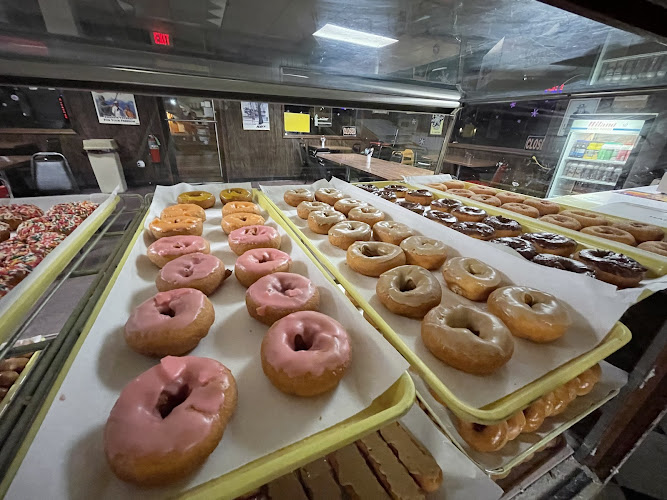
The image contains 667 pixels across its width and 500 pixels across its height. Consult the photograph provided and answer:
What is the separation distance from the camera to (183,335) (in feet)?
3.38

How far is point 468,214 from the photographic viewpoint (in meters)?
2.21

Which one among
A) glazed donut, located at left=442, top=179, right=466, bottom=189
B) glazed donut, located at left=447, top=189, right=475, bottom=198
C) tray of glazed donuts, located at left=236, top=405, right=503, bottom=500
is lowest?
tray of glazed donuts, located at left=236, top=405, right=503, bottom=500

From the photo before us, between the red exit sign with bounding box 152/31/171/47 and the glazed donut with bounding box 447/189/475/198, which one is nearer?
the red exit sign with bounding box 152/31/171/47

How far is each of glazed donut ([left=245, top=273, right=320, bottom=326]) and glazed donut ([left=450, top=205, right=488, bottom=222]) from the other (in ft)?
5.06

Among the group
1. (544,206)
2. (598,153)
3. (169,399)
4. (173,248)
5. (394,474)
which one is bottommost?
(394,474)

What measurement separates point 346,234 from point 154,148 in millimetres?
7936

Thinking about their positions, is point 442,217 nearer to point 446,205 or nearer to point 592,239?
point 446,205

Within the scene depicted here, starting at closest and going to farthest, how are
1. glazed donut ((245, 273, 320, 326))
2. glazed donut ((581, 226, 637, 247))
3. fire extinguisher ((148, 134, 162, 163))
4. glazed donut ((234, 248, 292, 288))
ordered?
glazed donut ((245, 273, 320, 326))
glazed donut ((234, 248, 292, 288))
glazed donut ((581, 226, 637, 247))
fire extinguisher ((148, 134, 162, 163))

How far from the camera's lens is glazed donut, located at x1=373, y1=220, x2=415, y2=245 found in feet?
6.06

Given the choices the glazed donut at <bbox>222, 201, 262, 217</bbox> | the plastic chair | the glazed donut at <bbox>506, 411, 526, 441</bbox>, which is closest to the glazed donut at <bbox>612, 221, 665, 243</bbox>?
the glazed donut at <bbox>506, 411, 526, 441</bbox>

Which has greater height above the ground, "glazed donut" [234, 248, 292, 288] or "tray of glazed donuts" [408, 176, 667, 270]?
"tray of glazed donuts" [408, 176, 667, 270]

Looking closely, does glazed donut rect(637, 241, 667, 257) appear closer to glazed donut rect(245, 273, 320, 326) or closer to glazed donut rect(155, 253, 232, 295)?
glazed donut rect(245, 273, 320, 326)

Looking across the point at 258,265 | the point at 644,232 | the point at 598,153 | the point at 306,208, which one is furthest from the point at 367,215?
the point at 598,153

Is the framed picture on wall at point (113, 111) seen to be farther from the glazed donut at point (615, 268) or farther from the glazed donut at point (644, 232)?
the glazed donut at point (644, 232)
